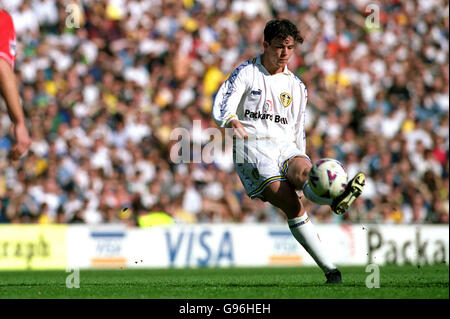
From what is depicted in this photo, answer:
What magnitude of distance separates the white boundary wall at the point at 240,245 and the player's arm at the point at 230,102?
773cm

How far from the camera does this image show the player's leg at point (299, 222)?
28.1 ft

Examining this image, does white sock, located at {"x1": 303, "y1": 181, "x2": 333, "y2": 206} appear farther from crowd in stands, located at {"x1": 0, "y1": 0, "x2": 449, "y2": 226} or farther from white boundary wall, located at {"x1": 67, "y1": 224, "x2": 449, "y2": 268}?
crowd in stands, located at {"x1": 0, "y1": 0, "x2": 449, "y2": 226}

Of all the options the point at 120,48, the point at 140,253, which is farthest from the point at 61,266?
the point at 120,48

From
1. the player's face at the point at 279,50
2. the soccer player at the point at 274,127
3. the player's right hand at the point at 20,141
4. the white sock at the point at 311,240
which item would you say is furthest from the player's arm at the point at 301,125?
the player's right hand at the point at 20,141

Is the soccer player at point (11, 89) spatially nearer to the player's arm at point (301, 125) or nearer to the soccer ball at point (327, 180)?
the soccer ball at point (327, 180)

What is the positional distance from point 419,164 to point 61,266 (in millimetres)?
8699

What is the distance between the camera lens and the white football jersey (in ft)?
28.7

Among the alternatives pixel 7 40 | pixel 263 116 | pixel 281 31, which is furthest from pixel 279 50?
pixel 7 40

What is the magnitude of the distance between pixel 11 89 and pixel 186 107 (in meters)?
12.9

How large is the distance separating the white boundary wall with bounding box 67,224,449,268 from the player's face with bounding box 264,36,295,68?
7839 millimetres

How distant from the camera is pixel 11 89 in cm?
563

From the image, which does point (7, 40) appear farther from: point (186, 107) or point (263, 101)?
point (186, 107)
